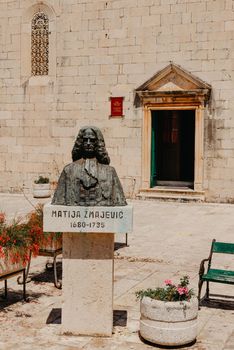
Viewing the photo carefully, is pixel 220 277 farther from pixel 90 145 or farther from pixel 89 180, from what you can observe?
pixel 90 145

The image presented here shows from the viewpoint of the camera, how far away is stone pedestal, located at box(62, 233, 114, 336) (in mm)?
5801

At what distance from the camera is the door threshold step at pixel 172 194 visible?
16938mm

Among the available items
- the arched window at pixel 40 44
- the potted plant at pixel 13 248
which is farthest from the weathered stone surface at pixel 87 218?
the arched window at pixel 40 44

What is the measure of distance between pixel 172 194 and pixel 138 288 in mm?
9708

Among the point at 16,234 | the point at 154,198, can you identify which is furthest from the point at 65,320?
the point at 154,198

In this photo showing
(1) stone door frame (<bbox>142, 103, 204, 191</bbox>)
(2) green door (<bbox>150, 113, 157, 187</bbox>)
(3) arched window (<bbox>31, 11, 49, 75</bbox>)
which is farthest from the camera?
(3) arched window (<bbox>31, 11, 49, 75</bbox>)

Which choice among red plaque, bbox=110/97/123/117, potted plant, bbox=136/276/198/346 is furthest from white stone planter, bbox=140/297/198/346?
red plaque, bbox=110/97/123/117

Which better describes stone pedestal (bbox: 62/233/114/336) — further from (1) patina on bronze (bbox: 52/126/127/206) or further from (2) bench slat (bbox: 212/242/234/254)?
(2) bench slat (bbox: 212/242/234/254)

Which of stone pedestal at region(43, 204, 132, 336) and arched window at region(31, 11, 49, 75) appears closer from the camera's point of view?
stone pedestal at region(43, 204, 132, 336)

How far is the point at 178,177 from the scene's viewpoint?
21672mm

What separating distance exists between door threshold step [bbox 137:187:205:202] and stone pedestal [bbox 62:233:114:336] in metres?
11.4

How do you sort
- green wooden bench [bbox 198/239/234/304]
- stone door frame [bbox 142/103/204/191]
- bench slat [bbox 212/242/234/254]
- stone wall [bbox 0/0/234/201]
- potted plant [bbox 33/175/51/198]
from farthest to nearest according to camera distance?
potted plant [bbox 33/175/51/198] → stone door frame [bbox 142/103/204/191] → stone wall [bbox 0/0/234/201] → bench slat [bbox 212/242/234/254] → green wooden bench [bbox 198/239/234/304]

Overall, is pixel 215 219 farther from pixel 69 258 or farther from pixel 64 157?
pixel 69 258

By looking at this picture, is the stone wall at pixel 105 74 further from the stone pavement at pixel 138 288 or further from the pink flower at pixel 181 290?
the pink flower at pixel 181 290
